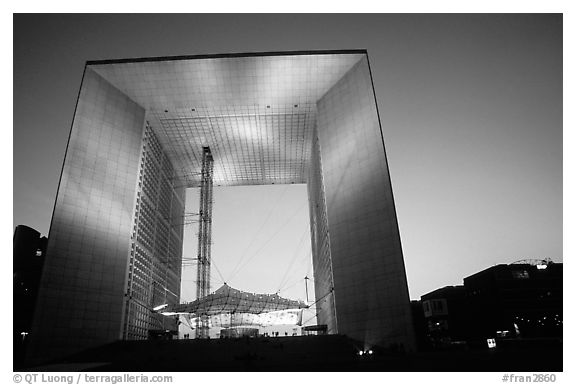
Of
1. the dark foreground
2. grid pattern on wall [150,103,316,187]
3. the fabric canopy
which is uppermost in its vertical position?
grid pattern on wall [150,103,316,187]

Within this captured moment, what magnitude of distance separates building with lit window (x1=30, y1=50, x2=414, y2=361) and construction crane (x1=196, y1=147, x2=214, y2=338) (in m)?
3.33

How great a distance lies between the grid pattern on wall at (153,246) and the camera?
106 ft

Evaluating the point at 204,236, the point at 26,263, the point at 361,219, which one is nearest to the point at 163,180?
the point at 204,236

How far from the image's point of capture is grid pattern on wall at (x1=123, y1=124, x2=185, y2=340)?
106 ft

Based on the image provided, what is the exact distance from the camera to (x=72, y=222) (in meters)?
27.3

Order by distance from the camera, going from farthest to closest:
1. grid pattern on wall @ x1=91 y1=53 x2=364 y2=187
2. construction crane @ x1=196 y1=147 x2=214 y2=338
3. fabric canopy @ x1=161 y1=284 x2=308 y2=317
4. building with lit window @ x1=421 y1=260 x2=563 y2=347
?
building with lit window @ x1=421 y1=260 x2=563 y2=347, construction crane @ x1=196 y1=147 x2=214 y2=338, fabric canopy @ x1=161 y1=284 x2=308 y2=317, grid pattern on wall @ x1=91 y1=53 x2=364 y2=187

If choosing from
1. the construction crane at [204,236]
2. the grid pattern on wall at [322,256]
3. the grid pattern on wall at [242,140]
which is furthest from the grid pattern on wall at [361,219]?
the construction crane at [204,236]

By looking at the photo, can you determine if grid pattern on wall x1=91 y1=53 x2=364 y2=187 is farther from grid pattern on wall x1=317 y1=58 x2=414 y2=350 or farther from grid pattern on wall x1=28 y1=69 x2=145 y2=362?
grid pattern on wall x1=28 y1=69 x2=145 y2=362

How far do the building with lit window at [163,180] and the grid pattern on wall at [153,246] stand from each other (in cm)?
18

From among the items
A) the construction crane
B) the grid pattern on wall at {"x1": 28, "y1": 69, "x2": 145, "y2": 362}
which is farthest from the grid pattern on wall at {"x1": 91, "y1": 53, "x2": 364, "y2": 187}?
the grid pattern on wall at {"x1": 28, "y1": 69, "x2": 145, "y2": 362}

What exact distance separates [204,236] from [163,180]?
7.50 metres

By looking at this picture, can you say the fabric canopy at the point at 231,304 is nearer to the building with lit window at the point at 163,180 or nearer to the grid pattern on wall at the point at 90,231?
the building with lit window at the point at 163,180

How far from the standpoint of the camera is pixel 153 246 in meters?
37.5

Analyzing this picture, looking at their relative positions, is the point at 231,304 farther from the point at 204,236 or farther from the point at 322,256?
the point at 322,256
